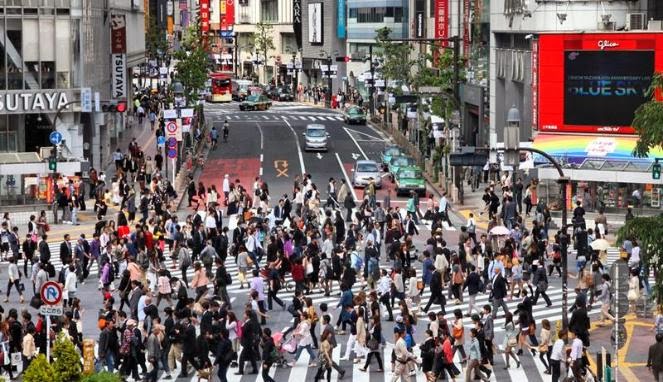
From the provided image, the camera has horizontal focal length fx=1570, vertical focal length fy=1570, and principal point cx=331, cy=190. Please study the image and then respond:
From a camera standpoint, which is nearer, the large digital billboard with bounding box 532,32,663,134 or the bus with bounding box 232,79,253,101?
the large digital billboard with bounding box 532,32,663,134

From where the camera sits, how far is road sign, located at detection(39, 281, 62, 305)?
31.0 meters

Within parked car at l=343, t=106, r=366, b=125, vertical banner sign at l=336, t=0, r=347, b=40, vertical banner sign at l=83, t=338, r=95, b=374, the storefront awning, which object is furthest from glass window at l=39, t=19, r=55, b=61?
vertical banner sign at l=336, t=0, r=347, b=40

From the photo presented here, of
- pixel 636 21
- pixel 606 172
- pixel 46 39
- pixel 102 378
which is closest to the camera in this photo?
pixel 102 378

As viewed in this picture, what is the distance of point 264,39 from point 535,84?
361ft

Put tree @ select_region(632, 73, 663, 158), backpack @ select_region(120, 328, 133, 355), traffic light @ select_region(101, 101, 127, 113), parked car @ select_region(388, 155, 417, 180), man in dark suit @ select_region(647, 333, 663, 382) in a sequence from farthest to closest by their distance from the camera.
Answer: parked car @ select_region(388, 155, 417, 180) → traffic light @ select_region(101, 101, 127, 113) → backpack @ select_region(120, 328, 133, 355) → man in dark suit @ select_region(647, 333, 663, 382) → tree @ select_region(632, 73, 663, 158)

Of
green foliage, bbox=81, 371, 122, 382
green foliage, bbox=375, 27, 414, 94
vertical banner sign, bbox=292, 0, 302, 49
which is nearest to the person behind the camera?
green foliage, bbox=81, 371, 122, 382

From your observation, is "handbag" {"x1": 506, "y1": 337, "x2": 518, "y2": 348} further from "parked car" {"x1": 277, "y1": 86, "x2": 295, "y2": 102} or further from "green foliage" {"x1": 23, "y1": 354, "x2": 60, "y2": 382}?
"parked car" {"x1": 277, "y1": 86, "x2": 295, "y2": 102}

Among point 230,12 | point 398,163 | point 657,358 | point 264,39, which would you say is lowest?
point 657,358

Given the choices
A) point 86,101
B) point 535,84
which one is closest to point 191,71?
point 86,101

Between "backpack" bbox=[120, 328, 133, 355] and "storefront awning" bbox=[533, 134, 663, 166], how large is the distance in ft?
104

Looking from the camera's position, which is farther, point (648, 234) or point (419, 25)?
point (419, 25)

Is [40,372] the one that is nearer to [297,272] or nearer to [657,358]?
[657,358]

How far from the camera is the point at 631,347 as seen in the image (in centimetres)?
3634

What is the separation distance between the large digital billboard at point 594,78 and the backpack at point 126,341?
33.4 m
